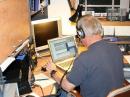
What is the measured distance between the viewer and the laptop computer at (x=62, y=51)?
266cm

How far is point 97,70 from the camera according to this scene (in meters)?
1.91

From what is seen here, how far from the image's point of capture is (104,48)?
6.52 ft

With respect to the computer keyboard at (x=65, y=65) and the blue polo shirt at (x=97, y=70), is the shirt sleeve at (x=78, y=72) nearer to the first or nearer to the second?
the blue polo shirt at (x=97, y=70)

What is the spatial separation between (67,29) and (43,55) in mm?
657

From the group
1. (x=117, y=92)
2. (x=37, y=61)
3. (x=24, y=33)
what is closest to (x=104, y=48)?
(x=117, y=92)

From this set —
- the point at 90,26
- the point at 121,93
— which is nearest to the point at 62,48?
the point at 90,26

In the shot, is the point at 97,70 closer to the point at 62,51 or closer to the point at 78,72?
the point at 78,72

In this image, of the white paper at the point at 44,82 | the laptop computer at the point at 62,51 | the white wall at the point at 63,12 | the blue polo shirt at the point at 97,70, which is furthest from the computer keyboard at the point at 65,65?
the white wall at the point at 63,12

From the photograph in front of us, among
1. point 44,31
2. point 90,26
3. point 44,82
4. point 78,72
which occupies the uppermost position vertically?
point 90,26

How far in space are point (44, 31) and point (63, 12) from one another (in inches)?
24.5

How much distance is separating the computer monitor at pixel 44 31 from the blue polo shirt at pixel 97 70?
3.32ft

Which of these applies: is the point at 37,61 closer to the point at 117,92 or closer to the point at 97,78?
the point at 97,78

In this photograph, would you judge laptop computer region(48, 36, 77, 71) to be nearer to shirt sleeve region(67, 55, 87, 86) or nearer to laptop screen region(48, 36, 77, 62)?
laptop screen region(48, 36, 77, 62)

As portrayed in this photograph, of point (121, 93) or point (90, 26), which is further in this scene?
point (90, 26)
